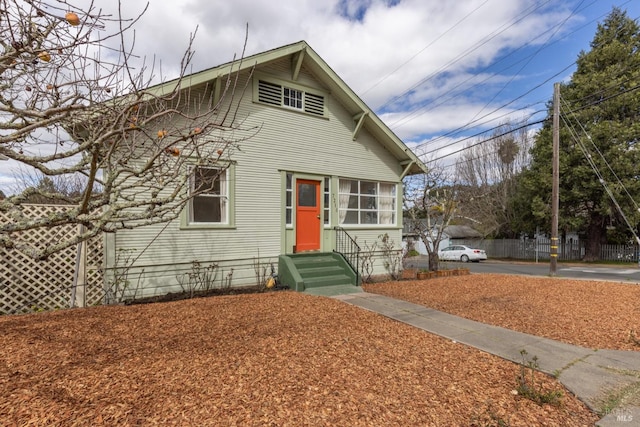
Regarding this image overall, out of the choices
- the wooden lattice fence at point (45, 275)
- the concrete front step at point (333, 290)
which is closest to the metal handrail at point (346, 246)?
the concrete front step at point (333, 290)

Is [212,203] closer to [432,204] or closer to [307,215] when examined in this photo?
[307,215]

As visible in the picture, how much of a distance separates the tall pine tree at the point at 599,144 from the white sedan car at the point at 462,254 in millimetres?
4509

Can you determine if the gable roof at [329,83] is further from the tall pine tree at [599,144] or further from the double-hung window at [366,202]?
the tall pine tree at [599,144]

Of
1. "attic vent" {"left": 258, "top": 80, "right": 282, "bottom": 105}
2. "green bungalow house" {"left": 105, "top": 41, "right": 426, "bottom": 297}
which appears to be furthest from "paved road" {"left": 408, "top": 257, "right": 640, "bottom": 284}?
"attic vent" {"left": 258, "top": 80, "right": 282, "bottom": 105}

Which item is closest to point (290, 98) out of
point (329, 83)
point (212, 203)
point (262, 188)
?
point (329, 83)

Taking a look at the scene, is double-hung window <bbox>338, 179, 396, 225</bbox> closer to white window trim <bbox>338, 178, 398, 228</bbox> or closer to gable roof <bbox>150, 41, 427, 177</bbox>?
white window trim <bbox>338, 178, 398, 228</bbox>

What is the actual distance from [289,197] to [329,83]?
143 inches

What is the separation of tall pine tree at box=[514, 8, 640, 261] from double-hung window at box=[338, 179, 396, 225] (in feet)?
47.1

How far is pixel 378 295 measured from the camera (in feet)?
24.3

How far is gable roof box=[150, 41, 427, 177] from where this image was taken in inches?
284

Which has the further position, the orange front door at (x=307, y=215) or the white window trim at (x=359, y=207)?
the white window trim at (x=359, y=207)

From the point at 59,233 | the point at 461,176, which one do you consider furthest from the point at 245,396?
the point at 461,176

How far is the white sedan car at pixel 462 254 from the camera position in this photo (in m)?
24.0

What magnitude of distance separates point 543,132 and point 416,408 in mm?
25963
